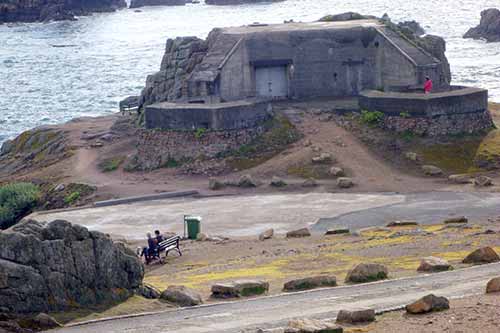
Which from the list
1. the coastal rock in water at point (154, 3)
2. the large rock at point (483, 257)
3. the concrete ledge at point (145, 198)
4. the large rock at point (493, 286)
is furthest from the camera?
the coastal rock in water at point (154, 3)

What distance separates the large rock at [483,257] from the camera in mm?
25797

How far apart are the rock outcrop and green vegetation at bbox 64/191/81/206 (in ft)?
197

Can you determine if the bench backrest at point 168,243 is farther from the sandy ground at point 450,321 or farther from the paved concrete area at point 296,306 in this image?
the sandy ground at point 450,321

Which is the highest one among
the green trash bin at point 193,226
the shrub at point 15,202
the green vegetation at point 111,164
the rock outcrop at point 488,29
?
the green trash bin at point 193,226

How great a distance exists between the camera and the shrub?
42.5 meters

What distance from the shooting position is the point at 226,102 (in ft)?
153

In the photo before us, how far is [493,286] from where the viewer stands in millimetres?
22516

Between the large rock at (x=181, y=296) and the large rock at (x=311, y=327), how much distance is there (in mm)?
2946

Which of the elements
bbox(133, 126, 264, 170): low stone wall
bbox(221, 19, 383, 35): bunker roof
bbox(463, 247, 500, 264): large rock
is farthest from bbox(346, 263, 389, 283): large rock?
bbox(221, 19, 383, 35): bunker roof

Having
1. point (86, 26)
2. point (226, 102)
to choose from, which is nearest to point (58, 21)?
point (86, 26)

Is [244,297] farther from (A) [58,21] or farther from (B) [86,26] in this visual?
(A) [58,21]

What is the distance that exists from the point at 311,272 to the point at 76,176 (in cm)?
1974

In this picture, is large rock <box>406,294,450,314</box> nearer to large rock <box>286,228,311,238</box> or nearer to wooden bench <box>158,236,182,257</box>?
wooden bench <box>158,236,182,257</box>


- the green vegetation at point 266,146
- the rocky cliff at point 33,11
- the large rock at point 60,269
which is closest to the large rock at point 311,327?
the large rock at point 60,269
